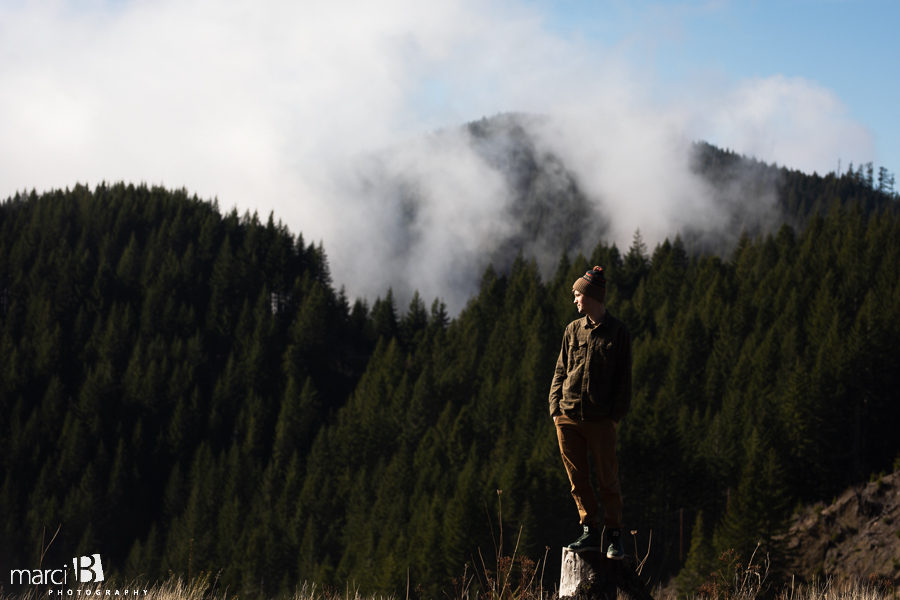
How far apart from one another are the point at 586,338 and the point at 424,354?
121769 millimetres

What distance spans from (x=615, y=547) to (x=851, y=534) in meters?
57.5

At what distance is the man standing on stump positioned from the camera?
723cm

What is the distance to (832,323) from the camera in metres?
84.8

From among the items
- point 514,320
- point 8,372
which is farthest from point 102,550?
point 514,320

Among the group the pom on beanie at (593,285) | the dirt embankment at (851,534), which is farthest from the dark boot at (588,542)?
the dirt embankment at (851,534)

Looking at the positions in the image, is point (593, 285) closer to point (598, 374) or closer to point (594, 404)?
point (598, 374)

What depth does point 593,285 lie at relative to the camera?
7.47 m

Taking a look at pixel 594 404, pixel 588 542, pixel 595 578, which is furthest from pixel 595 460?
pixel 595 578

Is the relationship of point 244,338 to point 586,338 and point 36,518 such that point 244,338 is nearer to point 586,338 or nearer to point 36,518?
point 36,518

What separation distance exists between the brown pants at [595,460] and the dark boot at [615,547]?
0.07m

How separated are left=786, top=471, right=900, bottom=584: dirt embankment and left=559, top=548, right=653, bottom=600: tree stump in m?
49.3

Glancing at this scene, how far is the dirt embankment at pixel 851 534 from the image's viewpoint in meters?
50.6
